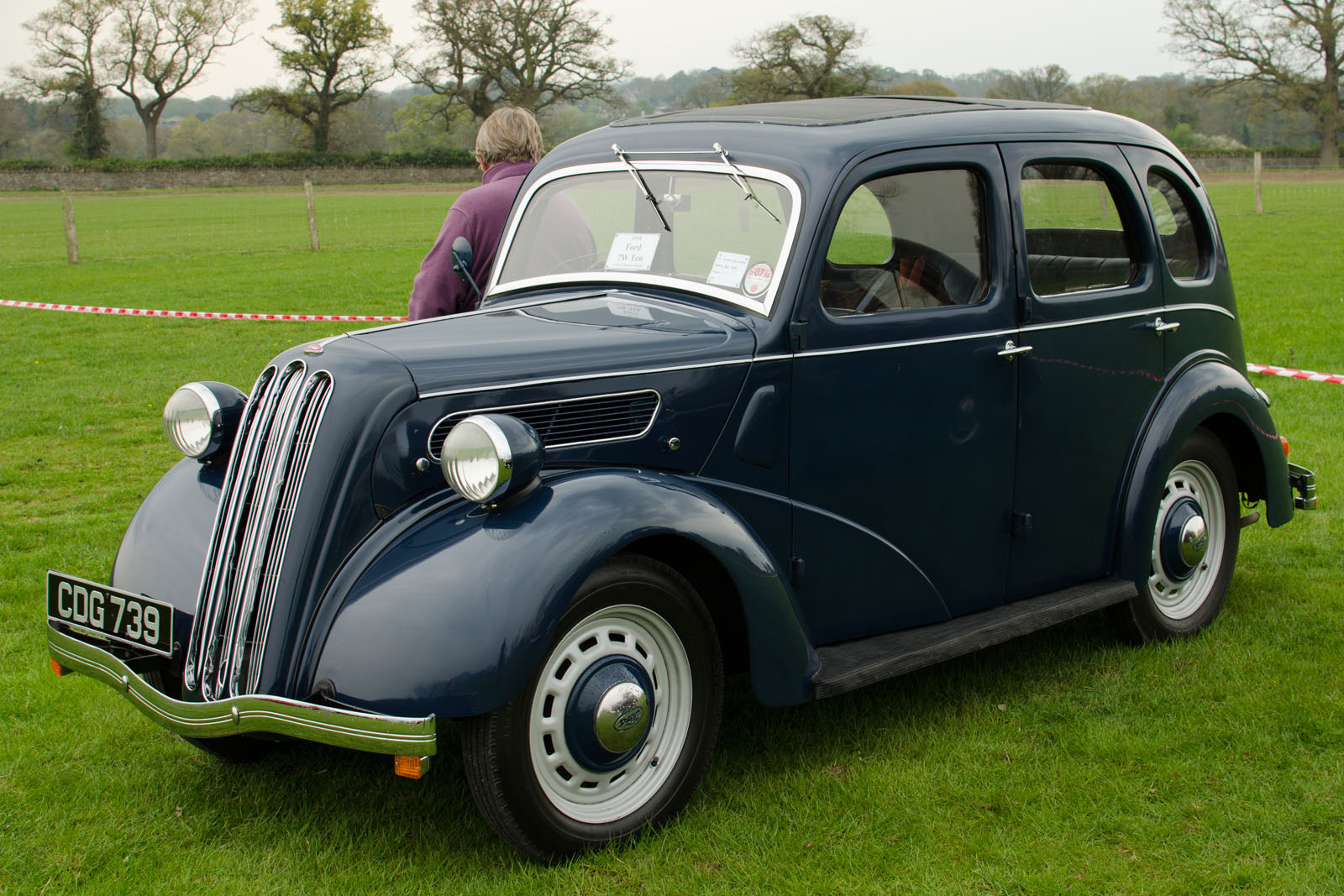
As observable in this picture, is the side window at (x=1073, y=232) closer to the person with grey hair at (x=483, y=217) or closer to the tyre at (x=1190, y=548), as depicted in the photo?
the tyre at (x=1190, y=548)

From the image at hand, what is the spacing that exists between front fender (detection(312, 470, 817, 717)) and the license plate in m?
0.48

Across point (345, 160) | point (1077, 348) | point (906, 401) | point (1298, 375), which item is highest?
point (345, 160)

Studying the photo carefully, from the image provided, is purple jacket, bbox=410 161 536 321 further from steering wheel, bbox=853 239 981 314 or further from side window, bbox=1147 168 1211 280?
side window, bbox=1147 168 1211 280

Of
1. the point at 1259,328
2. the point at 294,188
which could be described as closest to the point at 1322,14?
the point at 294,188

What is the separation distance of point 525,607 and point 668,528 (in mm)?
485

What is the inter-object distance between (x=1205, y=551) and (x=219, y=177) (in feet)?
175

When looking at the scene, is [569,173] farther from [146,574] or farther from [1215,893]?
[1215,893]

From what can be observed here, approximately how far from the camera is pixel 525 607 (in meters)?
2.81

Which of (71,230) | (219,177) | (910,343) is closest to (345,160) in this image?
(219,177)

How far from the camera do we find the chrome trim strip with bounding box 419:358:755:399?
3.09 metres

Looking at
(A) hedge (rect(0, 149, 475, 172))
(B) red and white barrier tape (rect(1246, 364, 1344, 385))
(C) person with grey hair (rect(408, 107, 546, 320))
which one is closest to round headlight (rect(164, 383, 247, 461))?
(C) person with grey hair (rect(408, 107, 546, 320))

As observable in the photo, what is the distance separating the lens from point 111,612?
3.18 meters

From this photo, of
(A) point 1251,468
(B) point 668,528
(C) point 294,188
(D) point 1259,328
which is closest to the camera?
(B) point 668,528

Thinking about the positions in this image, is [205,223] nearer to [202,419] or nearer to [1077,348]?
[202,419]
